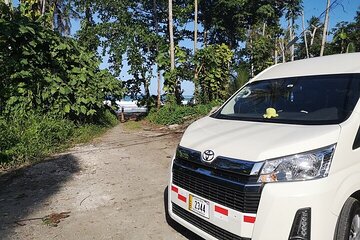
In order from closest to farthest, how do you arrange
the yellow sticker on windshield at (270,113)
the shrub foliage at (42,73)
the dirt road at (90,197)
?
the yellow sticker on windshield at (270,113)
the dirt road at (90,197)
the shrub foliage at (42,73)

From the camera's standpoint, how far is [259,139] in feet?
9.70

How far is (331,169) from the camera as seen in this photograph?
2.67 metres

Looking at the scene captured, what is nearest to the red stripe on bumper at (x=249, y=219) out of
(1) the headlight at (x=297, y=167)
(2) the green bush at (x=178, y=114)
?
(1) the headlight at (x=297, y=167)

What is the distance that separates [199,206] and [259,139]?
0.85 m

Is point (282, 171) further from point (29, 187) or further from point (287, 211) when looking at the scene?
point (29, 187)

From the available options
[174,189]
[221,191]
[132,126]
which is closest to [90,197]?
[174,189]

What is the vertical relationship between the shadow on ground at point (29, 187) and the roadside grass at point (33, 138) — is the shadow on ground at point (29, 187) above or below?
below

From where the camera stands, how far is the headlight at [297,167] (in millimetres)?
2656

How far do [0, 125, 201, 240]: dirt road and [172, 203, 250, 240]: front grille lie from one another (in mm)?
436

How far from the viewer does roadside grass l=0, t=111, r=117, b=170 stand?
706cm

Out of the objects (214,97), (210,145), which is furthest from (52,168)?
(214,97)

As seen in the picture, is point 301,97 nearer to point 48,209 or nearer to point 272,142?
point 272,142

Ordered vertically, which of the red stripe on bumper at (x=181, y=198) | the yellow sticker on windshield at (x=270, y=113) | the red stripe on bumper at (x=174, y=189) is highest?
the yellow sticker on windshield at (x=270, y=113)

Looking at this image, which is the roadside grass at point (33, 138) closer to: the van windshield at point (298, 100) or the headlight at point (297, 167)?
the van windshield at point (298, 100)
